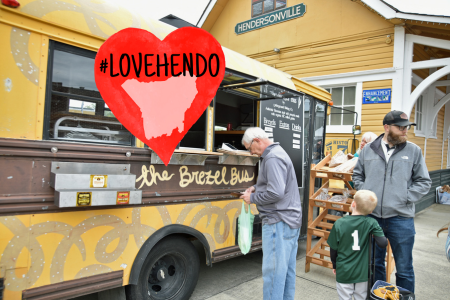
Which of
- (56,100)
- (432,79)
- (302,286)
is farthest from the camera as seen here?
(432,79)

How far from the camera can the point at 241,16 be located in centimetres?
1158

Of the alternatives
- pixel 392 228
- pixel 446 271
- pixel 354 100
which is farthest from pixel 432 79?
pixel 392 228

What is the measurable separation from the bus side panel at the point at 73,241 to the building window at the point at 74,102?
2.00 ft

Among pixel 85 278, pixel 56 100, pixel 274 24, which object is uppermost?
pixel 274 24

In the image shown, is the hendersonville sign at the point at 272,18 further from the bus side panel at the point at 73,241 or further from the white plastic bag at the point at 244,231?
the bus side panel at the point at 73,241

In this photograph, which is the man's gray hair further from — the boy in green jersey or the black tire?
the black tire

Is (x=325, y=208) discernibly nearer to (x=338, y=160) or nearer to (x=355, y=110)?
(x=338, y=160)

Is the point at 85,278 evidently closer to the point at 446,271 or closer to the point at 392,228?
the point at 392,228

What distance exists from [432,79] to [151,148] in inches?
302

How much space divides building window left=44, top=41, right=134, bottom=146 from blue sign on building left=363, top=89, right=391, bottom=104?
25.2ft

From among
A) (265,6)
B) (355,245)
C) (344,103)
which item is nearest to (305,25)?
(265,6)

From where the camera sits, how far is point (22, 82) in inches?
83.5

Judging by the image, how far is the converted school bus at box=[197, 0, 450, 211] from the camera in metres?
7.92

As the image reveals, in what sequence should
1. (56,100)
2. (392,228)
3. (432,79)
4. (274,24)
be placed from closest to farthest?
(56,100)
(392,228)
(432,79)
(274,24)
